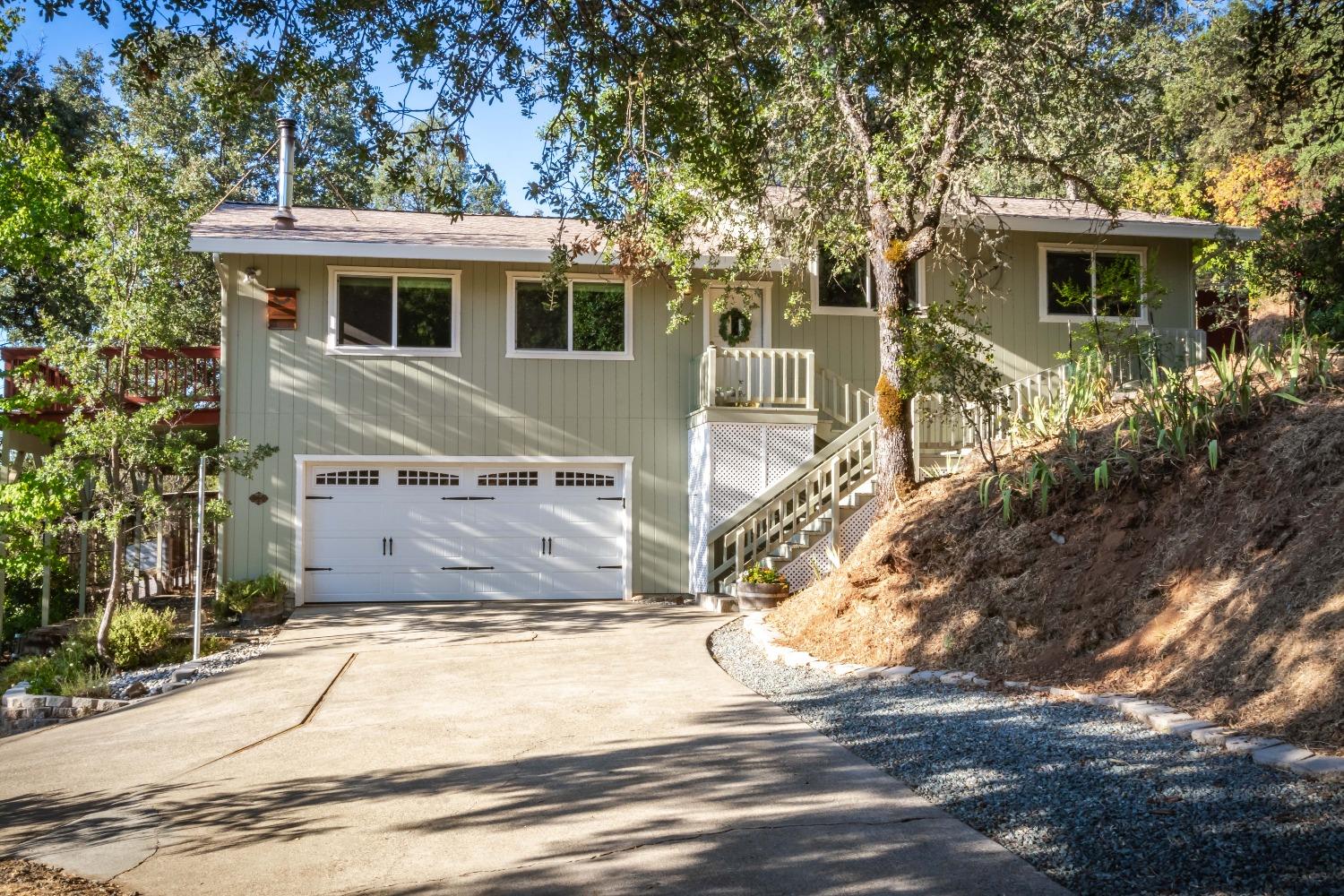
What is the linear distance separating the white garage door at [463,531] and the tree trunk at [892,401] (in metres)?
5.15

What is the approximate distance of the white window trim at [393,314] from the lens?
49.3 feet

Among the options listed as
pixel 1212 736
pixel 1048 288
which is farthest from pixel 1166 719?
pixel 1048 288

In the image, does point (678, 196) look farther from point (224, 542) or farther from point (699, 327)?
point (224, 542)

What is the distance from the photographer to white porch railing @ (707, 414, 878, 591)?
46.4ft

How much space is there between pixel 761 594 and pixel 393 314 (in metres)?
6.55

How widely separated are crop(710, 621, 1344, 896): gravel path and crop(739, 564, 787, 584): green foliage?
5.94 m

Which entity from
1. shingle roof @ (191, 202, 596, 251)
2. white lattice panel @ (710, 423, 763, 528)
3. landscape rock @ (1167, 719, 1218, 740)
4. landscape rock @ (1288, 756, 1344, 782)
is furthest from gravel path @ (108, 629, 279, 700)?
landscape rock @ (1288, 756, 1344, 782)

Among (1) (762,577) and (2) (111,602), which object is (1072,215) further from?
(2) (111,602)

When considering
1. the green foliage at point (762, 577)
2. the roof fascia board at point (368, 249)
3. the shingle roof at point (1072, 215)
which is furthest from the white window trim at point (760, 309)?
the green foliage at point (762, 577)

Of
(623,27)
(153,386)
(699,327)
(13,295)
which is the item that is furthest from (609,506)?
(13,295)

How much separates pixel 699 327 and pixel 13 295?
17.8 meters

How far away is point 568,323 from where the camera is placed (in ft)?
51.2

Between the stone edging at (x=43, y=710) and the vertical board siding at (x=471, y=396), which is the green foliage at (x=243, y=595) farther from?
the stone edging at (x=43, y=710)

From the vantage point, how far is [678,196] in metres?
9.26
